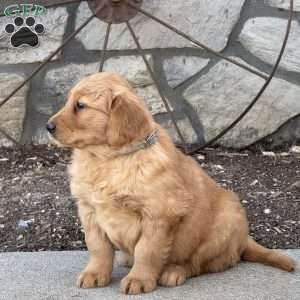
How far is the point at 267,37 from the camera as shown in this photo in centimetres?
479

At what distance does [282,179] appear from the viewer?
436cm

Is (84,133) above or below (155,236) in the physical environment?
above

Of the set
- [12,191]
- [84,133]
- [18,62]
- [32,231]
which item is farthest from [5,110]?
[84,133]

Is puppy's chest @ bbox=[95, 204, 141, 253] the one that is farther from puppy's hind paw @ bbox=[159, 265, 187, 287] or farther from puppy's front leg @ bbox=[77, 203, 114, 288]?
puppy's hind paw @ bbox=[159, 265, 187, 287]

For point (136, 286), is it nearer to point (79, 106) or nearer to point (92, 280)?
point (92, 280)

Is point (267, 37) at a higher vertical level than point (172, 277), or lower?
higher

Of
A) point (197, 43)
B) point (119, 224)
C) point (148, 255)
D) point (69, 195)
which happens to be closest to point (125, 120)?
point (119, 224)

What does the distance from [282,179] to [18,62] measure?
193cm

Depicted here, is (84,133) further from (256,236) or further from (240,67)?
(240,67)

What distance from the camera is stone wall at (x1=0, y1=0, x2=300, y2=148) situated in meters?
4.76

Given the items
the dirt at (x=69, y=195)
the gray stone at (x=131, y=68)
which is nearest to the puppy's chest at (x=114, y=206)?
the dirt at (x=69, y=195)

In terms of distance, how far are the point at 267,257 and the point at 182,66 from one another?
2.04 meters

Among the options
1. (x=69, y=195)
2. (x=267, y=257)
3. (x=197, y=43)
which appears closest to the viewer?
(x=267, y=257)

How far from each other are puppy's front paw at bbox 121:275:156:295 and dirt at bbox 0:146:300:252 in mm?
889
